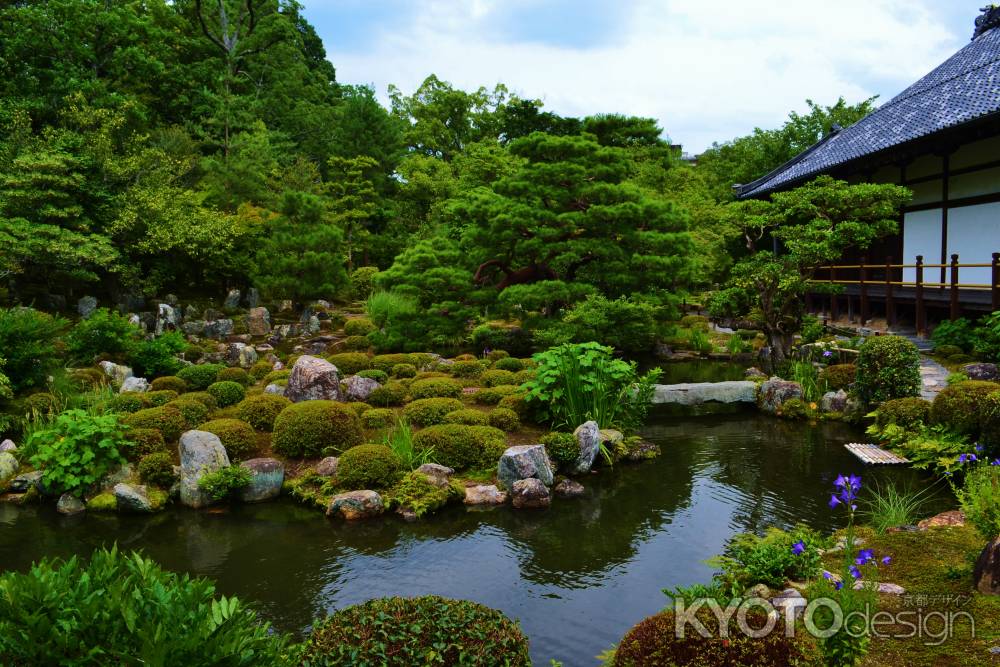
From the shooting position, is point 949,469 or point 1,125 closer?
point 949,469

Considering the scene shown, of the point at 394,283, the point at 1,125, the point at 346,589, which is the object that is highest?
the point at 1,125

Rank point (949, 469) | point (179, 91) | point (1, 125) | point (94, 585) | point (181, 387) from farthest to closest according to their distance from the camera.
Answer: point (179, 91)
point (1, 125)
point (181, 387)
point (949, 469)
point (94, 585)

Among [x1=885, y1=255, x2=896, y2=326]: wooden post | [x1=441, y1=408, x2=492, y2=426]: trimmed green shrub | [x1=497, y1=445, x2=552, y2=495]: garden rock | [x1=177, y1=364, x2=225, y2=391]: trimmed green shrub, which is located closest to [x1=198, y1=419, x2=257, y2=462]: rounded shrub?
[x1=441, y1=408, x2=492, y2=426]: trimmed green shrub

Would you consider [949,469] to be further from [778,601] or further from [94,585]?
[94,585]

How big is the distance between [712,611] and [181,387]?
35.3ft

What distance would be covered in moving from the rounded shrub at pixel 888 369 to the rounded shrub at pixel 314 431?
807 cm

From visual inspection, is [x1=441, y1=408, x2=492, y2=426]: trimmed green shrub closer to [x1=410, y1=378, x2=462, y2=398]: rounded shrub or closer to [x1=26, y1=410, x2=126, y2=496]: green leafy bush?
[x1=410, y1=378, x2=462, y2=398]: rounded shrub

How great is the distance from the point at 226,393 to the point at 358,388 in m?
2.13

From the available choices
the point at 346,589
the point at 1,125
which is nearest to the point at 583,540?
the point at 346,589

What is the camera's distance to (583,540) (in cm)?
724

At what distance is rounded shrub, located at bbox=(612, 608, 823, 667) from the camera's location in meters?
3.23

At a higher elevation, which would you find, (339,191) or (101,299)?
(339,191)

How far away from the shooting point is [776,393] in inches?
489

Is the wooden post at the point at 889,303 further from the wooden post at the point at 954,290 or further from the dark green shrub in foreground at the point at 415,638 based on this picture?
the dark green shrub in foreground at the point at 415,638
